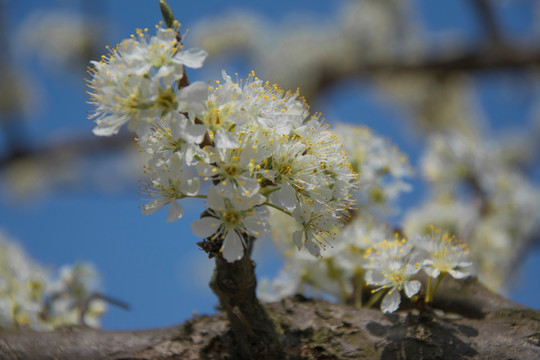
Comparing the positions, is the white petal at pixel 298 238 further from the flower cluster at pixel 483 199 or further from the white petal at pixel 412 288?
the flower cluster at pixel 483 199

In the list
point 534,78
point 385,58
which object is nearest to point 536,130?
point 534,78

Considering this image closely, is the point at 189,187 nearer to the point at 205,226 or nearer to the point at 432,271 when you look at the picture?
the point at 205,226

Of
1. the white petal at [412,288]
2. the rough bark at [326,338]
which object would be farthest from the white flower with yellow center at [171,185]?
the white petal at [412,288]

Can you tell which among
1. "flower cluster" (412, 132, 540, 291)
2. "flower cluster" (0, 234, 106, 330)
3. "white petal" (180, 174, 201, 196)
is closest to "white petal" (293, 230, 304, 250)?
"white petal" (180, 174, 201, 196)

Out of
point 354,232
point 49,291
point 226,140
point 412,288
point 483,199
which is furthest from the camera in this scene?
point 483,199

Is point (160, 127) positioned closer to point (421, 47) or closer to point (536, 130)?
point (421, 47)

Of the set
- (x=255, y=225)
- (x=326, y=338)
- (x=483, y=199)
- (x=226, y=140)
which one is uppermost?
(x=483, y=199)

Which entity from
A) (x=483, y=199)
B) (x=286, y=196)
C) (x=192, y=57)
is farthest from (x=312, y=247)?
(x=483, y=199)
